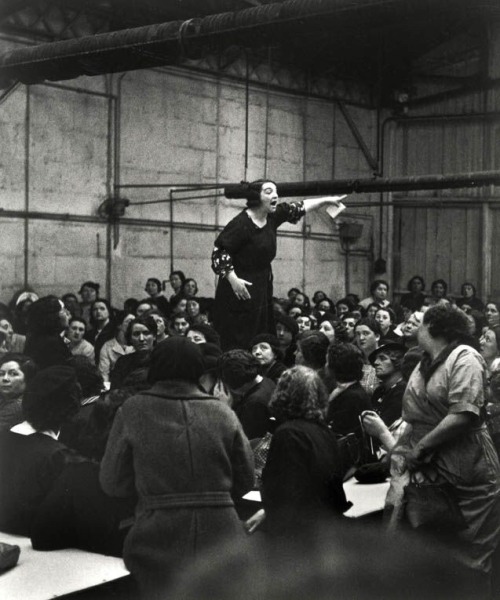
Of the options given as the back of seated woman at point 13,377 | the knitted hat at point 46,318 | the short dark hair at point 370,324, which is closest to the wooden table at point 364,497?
the back of seated woman at point 13,377

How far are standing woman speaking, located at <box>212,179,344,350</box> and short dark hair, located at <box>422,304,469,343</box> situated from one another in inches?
110

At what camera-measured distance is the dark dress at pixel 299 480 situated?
325 centimetres

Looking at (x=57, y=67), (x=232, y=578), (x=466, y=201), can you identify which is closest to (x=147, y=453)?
(x=232, y=578)

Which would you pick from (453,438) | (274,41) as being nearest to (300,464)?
(453,438)

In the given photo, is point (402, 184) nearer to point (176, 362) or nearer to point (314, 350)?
point (314, 350)

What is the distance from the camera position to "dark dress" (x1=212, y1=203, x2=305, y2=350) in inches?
260

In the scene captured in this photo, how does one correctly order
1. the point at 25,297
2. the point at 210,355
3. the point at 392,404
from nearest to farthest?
the point at 392,404
the point at 210,355
the point at 25,297

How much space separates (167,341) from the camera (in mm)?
3086

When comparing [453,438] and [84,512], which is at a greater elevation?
[453,438]

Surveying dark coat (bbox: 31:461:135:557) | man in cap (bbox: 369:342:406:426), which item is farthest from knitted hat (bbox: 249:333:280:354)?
dark coat (bbox: 31:461:135:557)

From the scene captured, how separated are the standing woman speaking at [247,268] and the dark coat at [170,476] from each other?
3519mm

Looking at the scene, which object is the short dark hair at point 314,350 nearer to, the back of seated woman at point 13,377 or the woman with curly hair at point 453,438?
the back of seated woman at point 13,377

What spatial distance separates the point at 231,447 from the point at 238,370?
7.03 ft

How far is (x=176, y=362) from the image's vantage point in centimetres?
302
